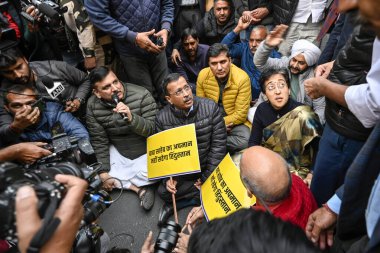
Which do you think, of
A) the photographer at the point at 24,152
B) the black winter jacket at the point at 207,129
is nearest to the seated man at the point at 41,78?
the photographer at the point at 24,152

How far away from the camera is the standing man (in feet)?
10.5

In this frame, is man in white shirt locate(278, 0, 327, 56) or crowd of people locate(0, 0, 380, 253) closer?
crowd of people locate(0, 0, 380, 253)

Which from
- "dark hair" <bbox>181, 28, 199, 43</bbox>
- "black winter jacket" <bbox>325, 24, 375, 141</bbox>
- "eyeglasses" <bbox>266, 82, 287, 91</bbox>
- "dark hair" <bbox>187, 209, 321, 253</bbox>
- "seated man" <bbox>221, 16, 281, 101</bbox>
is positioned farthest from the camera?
"dark hair" <bbox>181, 28, 199, 43</bbox>

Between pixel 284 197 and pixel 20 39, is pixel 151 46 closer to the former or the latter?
pixel 20 39

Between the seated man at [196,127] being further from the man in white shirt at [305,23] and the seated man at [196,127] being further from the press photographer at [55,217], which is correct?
the press photographer at [55,217]

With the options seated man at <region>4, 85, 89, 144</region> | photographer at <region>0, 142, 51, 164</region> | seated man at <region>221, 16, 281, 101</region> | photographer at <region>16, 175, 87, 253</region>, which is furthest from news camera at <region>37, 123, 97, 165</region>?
seated man at <region>221, 16, 281, 101</region>

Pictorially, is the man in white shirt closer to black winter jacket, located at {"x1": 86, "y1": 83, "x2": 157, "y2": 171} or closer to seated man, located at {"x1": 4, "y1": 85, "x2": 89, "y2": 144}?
black winter jacket, located at {"x1": 86, "y1": 83, "x2": 157, "y2": 171}

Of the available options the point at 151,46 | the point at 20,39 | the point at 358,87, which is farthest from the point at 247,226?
the point at 20,39

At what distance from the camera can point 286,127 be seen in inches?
106

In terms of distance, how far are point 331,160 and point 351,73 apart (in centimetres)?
52

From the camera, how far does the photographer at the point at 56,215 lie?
1079mm

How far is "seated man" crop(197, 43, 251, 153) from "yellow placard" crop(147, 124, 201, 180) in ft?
2.08

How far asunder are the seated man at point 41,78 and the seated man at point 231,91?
4.06 ft

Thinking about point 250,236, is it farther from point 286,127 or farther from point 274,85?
point 274,85
